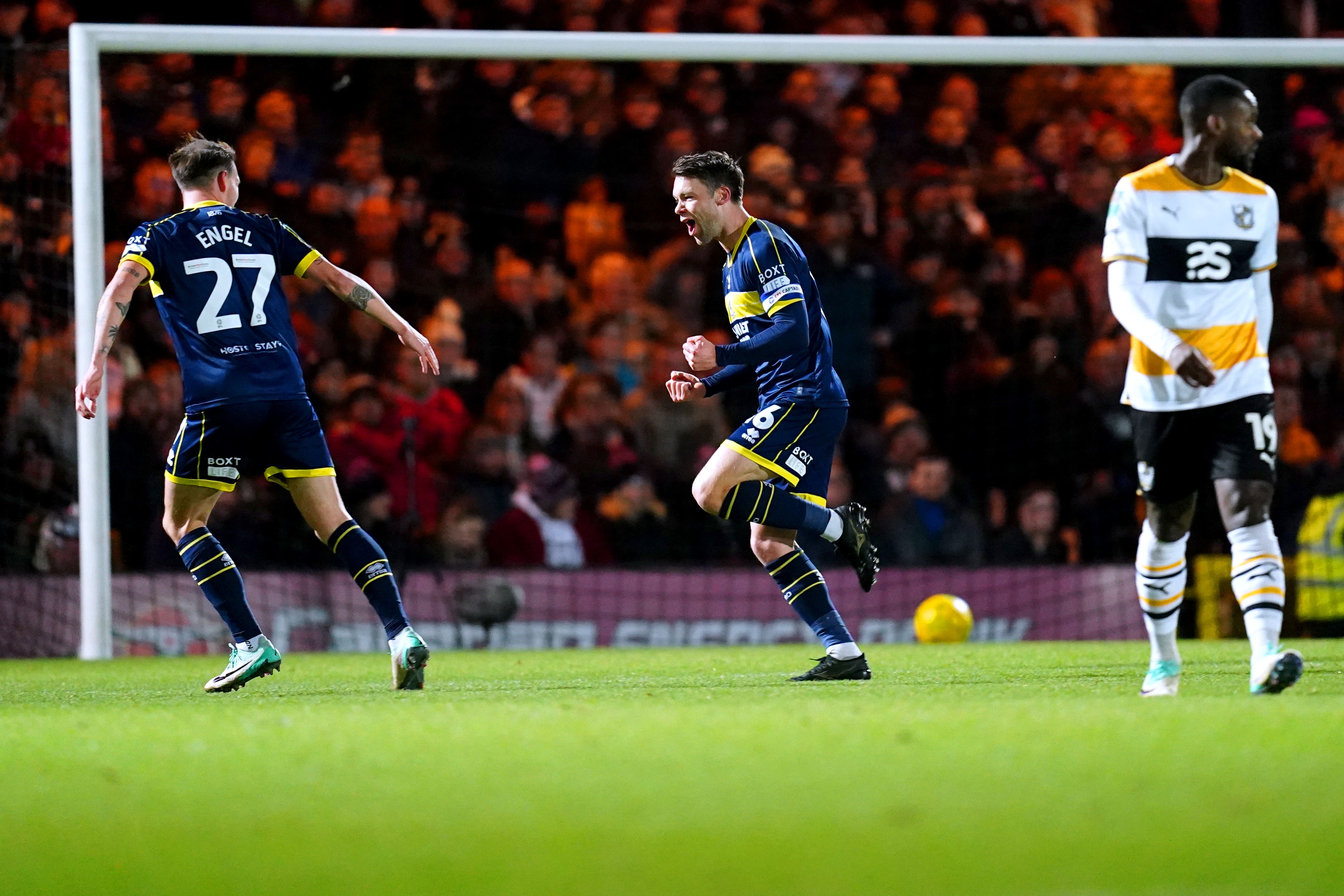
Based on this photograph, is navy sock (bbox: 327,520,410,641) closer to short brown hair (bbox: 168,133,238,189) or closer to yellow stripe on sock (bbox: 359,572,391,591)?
yellow stripe on sock (bbox: 359,572,391,591)

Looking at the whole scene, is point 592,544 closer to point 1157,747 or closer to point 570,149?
point 570,149

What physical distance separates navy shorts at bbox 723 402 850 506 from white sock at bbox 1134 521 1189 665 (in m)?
1.50

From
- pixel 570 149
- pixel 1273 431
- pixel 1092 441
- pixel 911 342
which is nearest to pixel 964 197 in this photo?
pixel 911 342

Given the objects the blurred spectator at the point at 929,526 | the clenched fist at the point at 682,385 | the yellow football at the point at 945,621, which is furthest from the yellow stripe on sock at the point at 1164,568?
the blurred spectator at the point at 929,526

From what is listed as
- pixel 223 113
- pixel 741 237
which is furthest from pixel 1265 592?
pixel 223 113

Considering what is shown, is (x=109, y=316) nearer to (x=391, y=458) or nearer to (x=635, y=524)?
(x=391, y=458)

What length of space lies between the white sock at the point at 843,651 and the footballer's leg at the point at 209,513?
2101mm

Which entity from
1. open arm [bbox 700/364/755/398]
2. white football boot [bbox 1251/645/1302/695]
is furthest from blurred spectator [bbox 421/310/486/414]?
white football boot [bbox 1251/645/1302/695]

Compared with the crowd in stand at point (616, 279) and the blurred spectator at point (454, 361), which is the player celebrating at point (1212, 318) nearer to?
the crowd in stand at point (616, 279)

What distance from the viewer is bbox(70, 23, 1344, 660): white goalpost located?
9484mm

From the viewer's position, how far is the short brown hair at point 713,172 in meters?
6.64

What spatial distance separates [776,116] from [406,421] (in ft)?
14.7

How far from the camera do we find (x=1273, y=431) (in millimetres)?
5332

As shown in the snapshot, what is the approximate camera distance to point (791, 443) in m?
6.67
